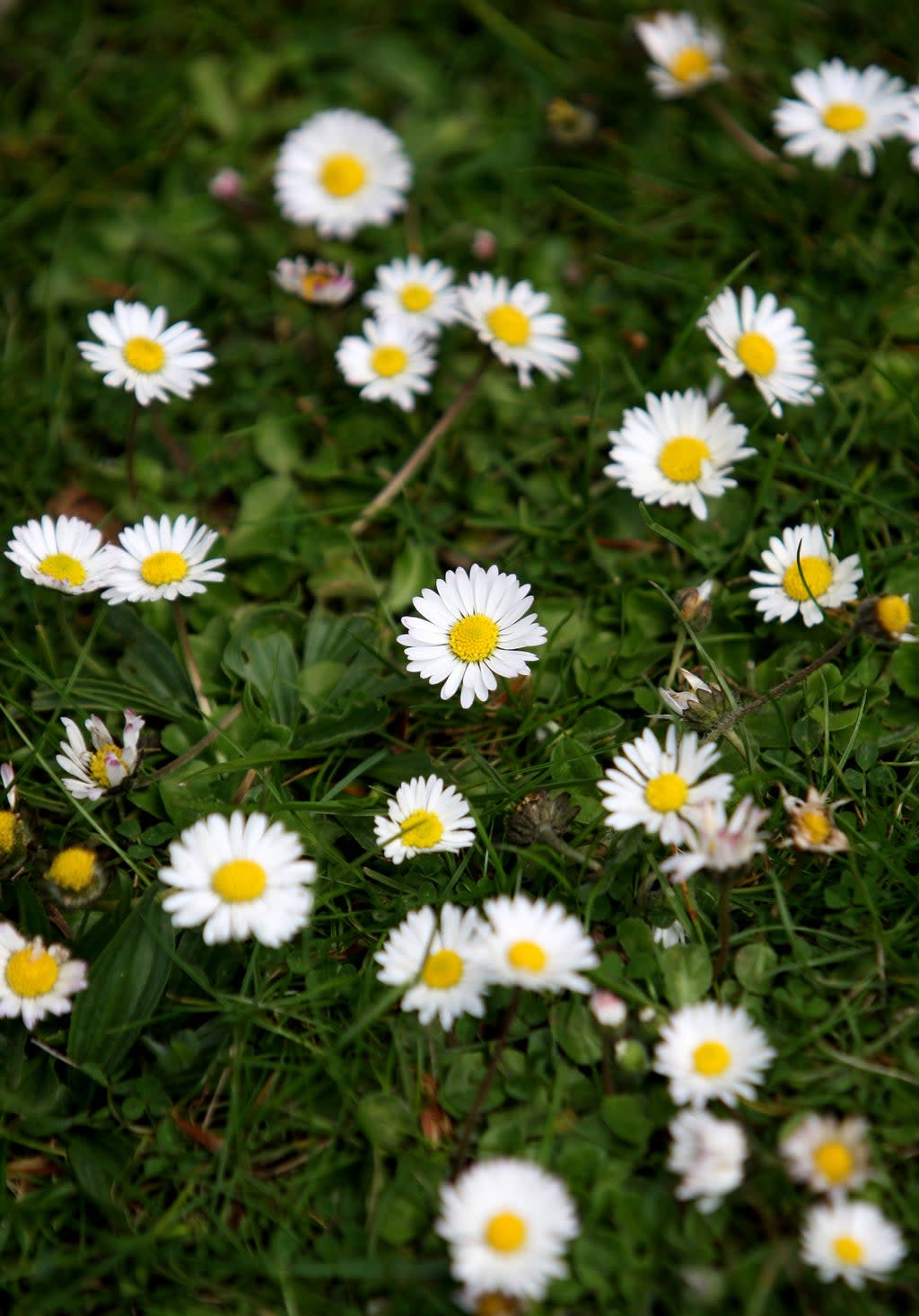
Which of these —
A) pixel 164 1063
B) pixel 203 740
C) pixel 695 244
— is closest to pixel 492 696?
pixel 203 740

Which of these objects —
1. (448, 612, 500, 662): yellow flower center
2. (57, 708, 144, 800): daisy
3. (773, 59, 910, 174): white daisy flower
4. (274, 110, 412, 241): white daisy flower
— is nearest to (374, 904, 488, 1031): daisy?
(448, 612, 500, 662): yellow flower center

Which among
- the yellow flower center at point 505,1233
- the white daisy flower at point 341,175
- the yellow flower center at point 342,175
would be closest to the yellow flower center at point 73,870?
the yellow flower center at point 505,1233

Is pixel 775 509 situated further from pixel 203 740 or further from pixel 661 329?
pixel 203 740

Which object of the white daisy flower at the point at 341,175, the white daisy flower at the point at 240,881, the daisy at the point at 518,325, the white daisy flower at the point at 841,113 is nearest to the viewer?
the white daisy flower at the point at 240,881

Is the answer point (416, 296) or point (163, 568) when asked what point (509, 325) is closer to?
point (416, 296)

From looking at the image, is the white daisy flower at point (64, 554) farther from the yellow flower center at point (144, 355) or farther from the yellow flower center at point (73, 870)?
the yellow flower center at point (73, 870)

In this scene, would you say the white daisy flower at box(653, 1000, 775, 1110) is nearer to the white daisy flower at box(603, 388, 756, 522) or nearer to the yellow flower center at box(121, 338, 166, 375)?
the white daisy flower at box(603, 388, 756, 522)
